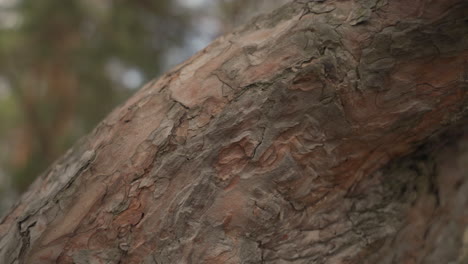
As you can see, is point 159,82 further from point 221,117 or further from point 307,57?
point 307,57

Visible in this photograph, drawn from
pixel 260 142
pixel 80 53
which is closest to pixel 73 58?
pixel 80 53

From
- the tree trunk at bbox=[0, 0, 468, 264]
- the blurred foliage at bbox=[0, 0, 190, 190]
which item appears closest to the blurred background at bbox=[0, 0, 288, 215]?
the blurred foliage at bbox=[0, 0, 190, 190]

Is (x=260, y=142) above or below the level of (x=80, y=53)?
below

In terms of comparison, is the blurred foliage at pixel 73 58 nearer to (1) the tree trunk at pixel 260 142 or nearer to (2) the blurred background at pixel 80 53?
(2) the blurred background at pixel 80 53

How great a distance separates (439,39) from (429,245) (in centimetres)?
46

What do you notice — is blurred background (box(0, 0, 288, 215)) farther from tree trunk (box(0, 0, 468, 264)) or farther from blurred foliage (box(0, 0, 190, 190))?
tree trunk (box(0, 0, 468, 264))

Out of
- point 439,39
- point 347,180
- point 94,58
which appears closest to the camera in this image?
point 439,39

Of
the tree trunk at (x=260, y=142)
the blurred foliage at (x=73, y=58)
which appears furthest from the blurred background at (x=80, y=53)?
the tree trunk at (x=260, y=142)

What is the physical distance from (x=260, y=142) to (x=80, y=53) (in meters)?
2.17

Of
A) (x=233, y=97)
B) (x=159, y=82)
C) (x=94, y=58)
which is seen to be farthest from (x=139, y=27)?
(x=233, y=97)

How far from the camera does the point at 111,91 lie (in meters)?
2.77

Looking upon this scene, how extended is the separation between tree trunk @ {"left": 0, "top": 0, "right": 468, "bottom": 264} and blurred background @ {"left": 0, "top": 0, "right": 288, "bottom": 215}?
5.85 ft

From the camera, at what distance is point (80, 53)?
271 centimetres

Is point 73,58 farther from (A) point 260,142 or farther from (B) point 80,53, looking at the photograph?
(A) point 260,142
